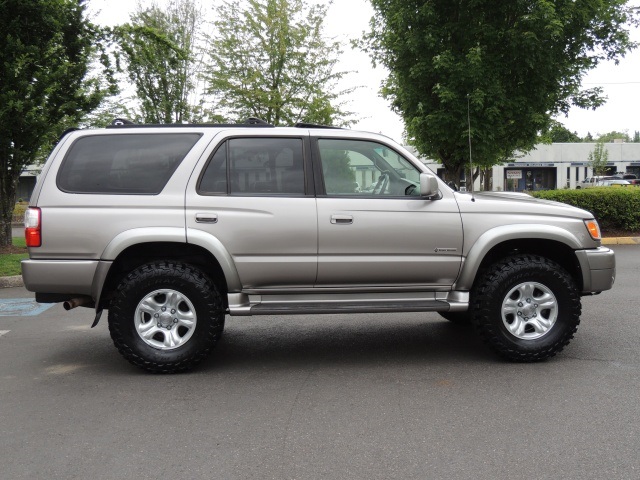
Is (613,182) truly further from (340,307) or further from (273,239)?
(273,239)

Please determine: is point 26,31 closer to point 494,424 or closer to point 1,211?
point 1,211

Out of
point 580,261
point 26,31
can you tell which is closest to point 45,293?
point 580,261

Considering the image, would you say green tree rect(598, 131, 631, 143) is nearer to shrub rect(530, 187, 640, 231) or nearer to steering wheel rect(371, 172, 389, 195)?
shrub rect(530, 187, 640, 231)

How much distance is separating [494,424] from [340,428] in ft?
3.10

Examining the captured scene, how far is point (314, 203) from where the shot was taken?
506 centimetres

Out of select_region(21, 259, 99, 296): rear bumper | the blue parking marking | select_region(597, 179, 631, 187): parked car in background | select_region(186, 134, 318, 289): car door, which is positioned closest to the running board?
select_region(186, 134, 318, 289): car door

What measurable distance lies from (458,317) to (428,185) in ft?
6.97

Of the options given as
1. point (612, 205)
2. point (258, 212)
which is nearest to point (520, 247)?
point (258, 212)

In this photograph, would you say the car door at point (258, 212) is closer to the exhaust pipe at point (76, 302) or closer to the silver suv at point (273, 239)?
the silver suv at point (273, 239)

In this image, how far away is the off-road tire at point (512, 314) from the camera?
202 inches

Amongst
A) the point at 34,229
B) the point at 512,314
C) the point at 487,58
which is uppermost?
the point at 487,58

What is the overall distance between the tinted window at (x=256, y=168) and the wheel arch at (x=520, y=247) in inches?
60.0

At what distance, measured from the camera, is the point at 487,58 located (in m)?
15.1

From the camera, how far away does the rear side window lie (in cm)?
502
